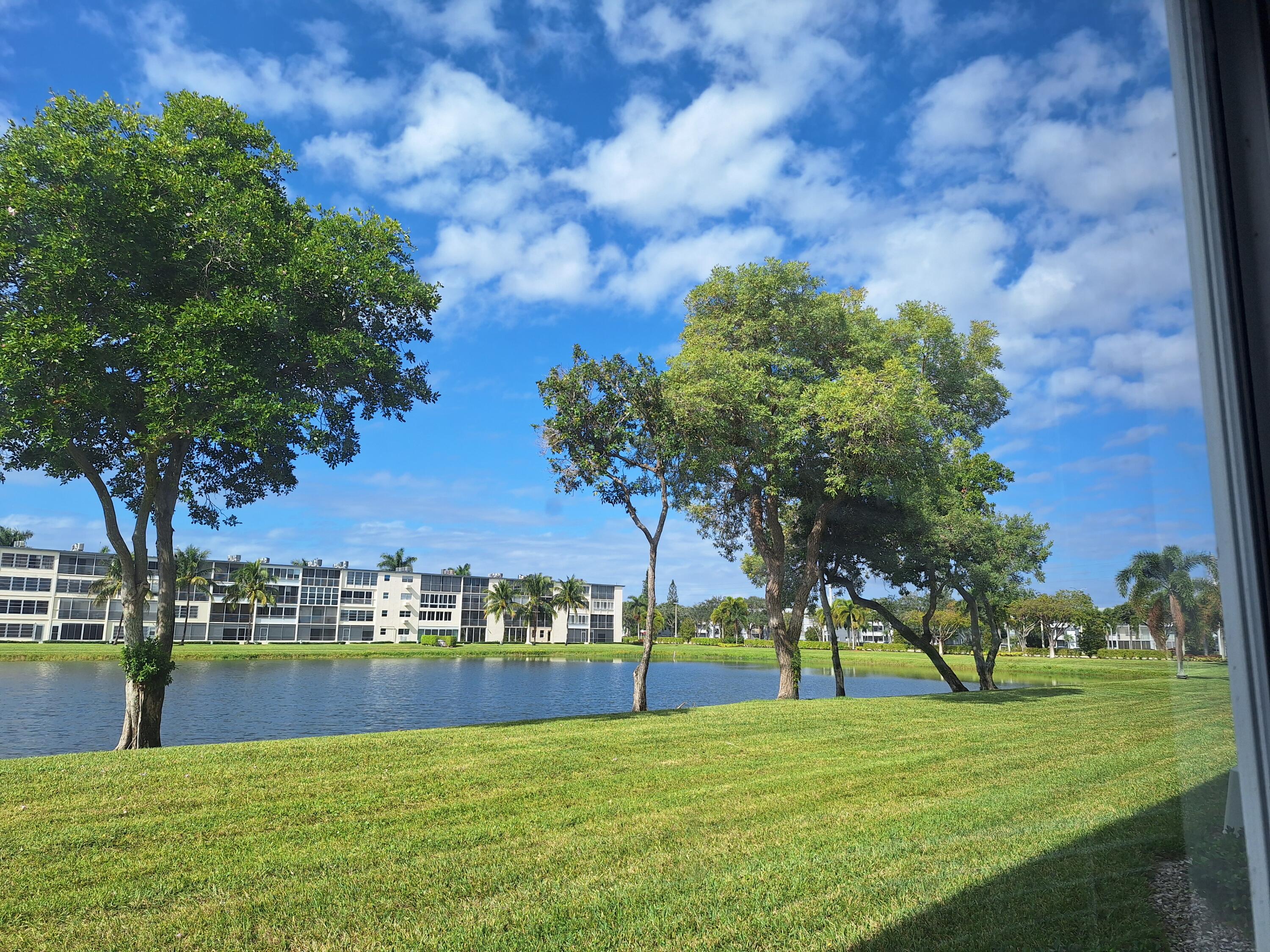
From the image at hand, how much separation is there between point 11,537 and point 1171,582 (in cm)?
7732

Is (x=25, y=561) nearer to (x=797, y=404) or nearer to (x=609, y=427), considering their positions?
(x=609, y=427)

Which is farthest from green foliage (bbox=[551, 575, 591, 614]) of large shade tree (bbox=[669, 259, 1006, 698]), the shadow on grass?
the shadow on grass

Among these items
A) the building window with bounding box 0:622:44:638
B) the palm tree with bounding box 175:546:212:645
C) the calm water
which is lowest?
the calm water

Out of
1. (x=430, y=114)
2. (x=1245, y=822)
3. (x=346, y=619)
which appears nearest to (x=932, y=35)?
(x=1245, y=822)

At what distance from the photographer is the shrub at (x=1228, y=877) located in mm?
1324

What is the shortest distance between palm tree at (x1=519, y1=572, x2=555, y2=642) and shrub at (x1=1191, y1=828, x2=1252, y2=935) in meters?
81.3

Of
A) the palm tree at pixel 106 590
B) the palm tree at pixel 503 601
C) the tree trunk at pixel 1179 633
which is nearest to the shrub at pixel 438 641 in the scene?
the palm tree at pixel 503 601

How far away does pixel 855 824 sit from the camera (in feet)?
16.6

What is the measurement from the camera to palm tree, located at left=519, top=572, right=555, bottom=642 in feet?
267

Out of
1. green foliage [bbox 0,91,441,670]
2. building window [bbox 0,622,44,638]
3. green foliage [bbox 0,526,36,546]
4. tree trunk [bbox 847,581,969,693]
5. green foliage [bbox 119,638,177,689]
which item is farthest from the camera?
green foliage [bbox 0,526,36,546]

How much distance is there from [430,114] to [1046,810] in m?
10.4

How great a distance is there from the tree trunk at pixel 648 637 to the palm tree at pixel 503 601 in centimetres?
6703

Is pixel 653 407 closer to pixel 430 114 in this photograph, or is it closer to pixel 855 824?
pixel 430 114

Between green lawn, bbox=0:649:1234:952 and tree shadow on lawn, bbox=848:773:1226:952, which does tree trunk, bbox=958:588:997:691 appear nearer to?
green lawn, bbox=0:649:1234:952
